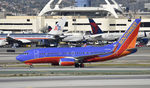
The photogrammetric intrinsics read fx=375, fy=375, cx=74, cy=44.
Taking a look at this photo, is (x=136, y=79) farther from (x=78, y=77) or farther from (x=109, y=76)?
(x=78, y=77)

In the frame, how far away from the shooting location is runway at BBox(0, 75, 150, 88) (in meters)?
40.3

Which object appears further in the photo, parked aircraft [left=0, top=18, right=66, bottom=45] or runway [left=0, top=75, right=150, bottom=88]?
parked aircraft [left=0, top=18, right=66, bottom=45]

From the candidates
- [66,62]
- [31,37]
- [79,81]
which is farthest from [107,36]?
[79,81]

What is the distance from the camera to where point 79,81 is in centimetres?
4331

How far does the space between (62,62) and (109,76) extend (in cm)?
1470

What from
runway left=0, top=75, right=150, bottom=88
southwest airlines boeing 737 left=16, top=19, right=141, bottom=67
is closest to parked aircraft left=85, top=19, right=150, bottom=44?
southwest airlines boeing 737 left=16, top=19, right=141, bottom=67

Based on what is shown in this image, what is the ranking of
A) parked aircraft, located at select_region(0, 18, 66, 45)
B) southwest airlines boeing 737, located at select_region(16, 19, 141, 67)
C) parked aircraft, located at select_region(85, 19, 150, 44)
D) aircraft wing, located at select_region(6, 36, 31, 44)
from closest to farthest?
southwest airlines boeing 737, located at select_region(16, 19, 141, 67) → aircraft wing, located at select_region(6, 36, 31, 44) → parked aircraft, located at select_region(0, 18, 66, 45) → parked aircraft, located at select_region(85, 19, 150, 44)

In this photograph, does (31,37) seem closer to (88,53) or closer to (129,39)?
(88,53)

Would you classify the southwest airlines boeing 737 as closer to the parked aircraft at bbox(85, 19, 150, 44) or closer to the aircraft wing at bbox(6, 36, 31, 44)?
the aircraft wing at bbox(6, 36, 31, 44)

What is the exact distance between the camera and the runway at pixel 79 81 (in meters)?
40.3

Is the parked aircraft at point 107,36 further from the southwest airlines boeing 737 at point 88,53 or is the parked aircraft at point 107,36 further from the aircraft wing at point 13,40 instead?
the southwest airlines boeing 737 at point 88,53

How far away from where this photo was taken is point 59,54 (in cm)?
6228

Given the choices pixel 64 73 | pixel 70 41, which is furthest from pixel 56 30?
pixel 64 73

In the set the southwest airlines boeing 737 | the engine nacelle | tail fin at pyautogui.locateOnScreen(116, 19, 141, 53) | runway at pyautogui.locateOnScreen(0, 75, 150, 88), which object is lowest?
runway at pyautogui.locateOnScreen(0, 75, 150, 88)
